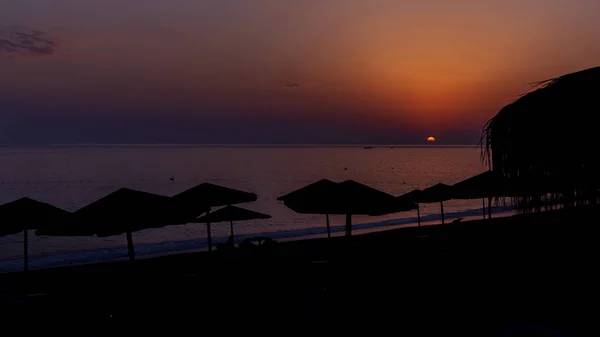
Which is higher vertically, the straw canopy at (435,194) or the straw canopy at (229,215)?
the straw canopy at (435,194)

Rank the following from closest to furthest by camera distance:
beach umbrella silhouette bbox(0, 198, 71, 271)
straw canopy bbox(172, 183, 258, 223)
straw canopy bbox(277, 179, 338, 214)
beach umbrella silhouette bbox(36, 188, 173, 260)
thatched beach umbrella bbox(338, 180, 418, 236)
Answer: beach umbrella silhouette bbox(36, 188, 173, 260) < beach umbrella silhouette bbox(0, 198, 71, 271) < thatched beach umbrella bbox(338, 180, 418, 236) < straw canopy bbox(277, 179, 338, 214) < straw canopy bbox(172, 183, 258, 223)

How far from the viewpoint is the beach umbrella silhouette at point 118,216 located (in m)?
8.03

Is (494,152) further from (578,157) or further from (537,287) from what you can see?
(537,287)

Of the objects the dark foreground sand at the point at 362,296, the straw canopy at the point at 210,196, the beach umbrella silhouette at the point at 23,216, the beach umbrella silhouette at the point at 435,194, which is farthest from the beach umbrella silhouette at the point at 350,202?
the beach umbrella silhouette at the point at 435,194

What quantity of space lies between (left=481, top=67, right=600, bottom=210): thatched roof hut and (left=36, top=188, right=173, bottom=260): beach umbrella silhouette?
5.14m

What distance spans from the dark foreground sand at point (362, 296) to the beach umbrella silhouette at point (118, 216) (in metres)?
0.87

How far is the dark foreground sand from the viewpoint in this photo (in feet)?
19.7

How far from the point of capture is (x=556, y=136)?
6.21 metres

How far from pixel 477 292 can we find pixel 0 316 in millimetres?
5662

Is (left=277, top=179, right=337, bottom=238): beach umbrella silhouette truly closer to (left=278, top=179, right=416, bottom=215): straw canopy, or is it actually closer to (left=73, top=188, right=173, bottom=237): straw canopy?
(left=278, top=179, right=416, bottom=215): straw canopy

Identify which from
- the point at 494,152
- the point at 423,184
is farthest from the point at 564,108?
the point at 423,184

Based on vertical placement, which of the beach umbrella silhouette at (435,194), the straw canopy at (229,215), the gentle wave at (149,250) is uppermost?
the beach umbrella silhouette at (435,194)

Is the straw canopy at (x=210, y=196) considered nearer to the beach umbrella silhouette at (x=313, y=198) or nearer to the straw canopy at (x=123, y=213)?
the beach umbrella silhouette at (x=313, y=198)


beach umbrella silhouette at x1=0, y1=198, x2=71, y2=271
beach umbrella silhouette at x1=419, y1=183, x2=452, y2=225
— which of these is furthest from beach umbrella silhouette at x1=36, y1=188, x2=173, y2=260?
beach umbrella silhouette at x1=419, y1=183, x2=452, y2=225
